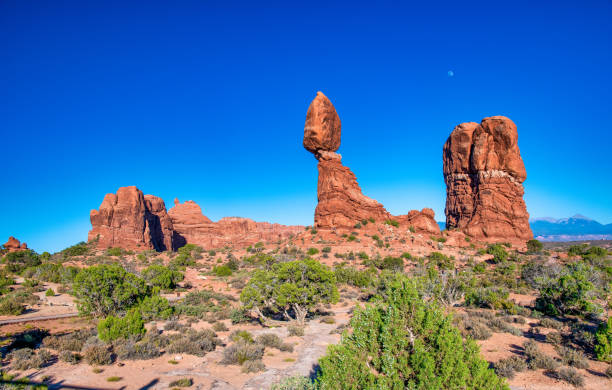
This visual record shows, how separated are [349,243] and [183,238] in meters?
50.4

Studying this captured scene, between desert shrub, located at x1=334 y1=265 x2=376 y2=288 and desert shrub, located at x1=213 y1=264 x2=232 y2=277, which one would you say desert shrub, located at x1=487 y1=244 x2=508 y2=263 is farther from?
desert shrub, located at x1=213 y1=264 x2=232 y2=277

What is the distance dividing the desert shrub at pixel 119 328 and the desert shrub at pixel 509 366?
1432cm

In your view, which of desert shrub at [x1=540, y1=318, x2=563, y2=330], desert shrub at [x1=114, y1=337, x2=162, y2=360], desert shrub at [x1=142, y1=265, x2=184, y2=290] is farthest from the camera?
desert shrub at [x1=142, y1=265, x2=184, y2=290]

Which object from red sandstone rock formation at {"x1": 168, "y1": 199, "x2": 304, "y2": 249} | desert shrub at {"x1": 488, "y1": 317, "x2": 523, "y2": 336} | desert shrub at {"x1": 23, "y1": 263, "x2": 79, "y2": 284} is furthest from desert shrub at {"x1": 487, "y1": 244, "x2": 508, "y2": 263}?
red sandstone rock formation at {"x1": 168, "y1": 199, "x2": 304, "y2": 249}

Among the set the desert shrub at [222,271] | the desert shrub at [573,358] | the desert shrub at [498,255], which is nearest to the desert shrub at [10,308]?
the desert shrub at [222,271]

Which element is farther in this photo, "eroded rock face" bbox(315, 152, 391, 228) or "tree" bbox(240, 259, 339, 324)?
"eroded rock face" bbox(315, 152, 391, 228)

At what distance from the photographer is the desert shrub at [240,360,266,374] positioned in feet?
34.9

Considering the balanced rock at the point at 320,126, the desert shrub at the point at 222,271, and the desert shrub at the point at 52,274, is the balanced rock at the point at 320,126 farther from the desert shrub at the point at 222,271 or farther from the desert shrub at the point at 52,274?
the desert shrub at the point at 52,274

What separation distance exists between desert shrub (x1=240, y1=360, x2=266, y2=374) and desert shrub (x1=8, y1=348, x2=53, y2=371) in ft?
23.0

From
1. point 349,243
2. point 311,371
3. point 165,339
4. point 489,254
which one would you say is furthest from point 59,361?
point 489,254

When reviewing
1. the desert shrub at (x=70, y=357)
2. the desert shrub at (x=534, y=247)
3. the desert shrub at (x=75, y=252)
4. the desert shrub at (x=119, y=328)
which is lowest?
the desert shrub at (x=70, y=357)

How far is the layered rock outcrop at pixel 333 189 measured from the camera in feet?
147

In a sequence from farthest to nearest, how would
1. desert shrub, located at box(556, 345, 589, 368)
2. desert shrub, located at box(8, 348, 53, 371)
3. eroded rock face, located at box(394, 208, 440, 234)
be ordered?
eroded rock face, located at box(394, 208, 440, 234)
desert shrub, located at box(8, 348, 53, 371)
desert shrub, located at box(556, 345, 589, 368)

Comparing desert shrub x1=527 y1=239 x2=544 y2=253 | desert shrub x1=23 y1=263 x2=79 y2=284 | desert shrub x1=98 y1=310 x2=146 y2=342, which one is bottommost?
desert shrub x1=98 y1=310 x2=146 y2=342
